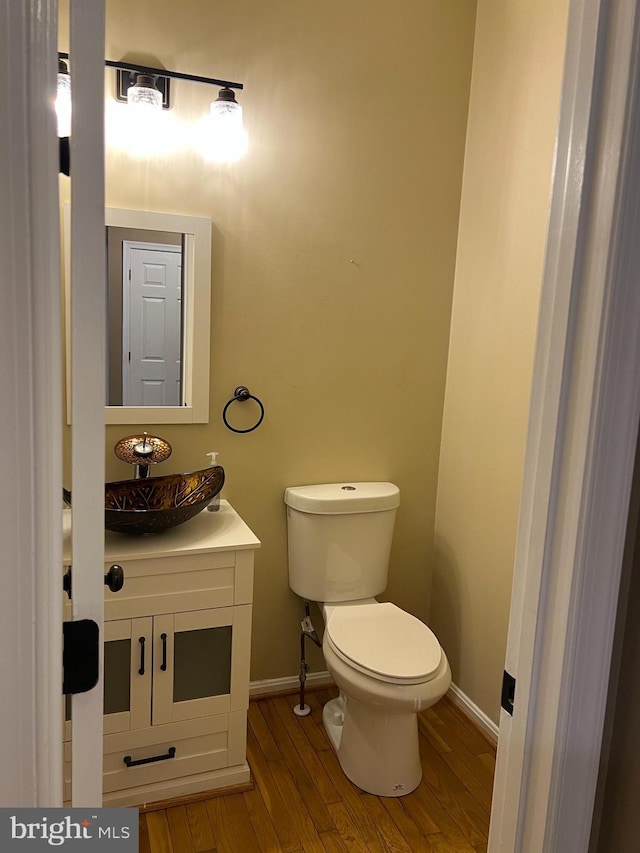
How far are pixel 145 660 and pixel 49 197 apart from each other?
1.57 meters

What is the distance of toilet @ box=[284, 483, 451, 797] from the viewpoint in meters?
1.92

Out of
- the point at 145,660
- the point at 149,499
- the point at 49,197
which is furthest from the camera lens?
the point at 149,499

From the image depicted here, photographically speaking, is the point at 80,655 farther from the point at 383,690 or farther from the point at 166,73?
the point at 166,73

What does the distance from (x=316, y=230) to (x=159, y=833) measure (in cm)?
200

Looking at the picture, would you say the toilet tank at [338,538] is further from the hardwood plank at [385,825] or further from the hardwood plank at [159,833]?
the hardwood plank at [159,833]

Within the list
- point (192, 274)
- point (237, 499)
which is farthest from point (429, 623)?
point (192, 274)

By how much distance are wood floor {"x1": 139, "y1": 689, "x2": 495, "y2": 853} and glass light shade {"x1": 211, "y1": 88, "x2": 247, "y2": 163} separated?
80.5 inches

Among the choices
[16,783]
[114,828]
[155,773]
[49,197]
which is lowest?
[155,773]

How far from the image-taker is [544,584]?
0.89 meters

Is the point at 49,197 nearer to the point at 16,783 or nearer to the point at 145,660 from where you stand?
the point at 16,783

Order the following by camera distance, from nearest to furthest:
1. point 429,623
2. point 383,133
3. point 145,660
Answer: point 145,660 < point 383,133 < point 429,623

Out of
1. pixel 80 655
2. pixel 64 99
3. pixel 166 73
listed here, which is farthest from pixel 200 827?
pixel 166 73

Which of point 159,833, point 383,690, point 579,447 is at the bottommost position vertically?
point 159,833

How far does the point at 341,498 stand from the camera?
2301 mm
